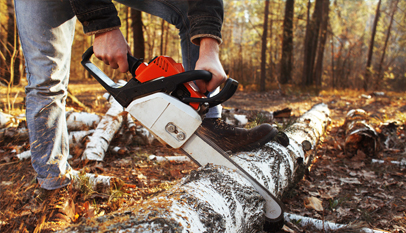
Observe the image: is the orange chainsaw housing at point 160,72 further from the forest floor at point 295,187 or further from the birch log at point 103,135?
the birch log at point 103,135

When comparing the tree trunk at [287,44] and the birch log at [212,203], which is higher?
the tree trunk at [287,44]

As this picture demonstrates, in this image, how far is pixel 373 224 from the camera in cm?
175

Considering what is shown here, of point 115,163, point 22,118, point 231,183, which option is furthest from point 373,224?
point 22,118

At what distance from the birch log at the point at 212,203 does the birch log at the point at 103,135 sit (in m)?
1.65

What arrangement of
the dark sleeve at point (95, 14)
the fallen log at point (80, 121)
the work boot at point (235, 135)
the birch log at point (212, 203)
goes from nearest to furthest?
the birch log at point (212, 203), the dark sleeve at point (95, 14), the work boot at point (235, 135), the fallen log at point (80, 121)

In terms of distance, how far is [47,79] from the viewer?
1737 mm

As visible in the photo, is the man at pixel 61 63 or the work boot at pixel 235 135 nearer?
the man at pixel 61 63

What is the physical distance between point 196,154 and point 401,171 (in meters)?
2.56

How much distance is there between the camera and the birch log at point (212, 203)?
3.19 feet

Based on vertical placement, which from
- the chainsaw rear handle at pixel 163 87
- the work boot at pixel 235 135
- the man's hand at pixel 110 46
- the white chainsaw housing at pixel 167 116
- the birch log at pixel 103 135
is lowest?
A: the birch log at pixel 103 135

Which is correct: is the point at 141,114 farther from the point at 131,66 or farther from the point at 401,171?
the point at 401,171

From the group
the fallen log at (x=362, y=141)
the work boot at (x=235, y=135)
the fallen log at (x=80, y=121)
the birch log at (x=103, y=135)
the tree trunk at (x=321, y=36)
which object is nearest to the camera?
the work boot at (x=235, y=135)

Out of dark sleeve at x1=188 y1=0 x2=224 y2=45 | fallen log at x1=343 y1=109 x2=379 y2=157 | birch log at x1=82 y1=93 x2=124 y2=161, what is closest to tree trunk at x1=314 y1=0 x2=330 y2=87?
fallen log at x1=343 y1=109 x2=379 y2=157

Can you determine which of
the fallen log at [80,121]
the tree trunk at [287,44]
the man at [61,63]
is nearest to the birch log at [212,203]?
the man at [61,63]
